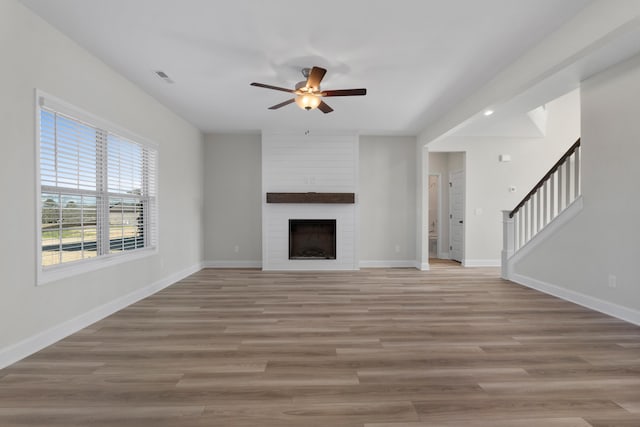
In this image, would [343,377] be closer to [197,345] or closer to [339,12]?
[197,345]

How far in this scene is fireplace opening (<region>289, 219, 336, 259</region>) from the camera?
6281 mm

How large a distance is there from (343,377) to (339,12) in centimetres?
270

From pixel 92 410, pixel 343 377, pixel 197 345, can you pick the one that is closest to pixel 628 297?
pixel 343 377

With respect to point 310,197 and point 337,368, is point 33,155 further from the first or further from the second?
point 310,197

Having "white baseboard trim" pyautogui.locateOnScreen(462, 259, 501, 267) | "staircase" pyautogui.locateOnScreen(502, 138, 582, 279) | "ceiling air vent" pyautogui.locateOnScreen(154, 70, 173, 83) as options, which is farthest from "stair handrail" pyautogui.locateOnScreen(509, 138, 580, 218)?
"ceiling air vent" pyautogui.locateOnScreen(154, 70, 173, 83)

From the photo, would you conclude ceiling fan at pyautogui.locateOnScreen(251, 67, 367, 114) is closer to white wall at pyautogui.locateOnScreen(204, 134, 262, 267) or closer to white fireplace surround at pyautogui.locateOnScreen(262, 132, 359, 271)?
white fireplace surround at pyautogui.locateOnScreen(262, 132, 359, 271)

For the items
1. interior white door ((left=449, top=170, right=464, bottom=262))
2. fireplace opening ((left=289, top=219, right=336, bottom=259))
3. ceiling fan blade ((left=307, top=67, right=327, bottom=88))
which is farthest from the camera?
interior white door ((left=449, top=170, right=464, bottom=262))

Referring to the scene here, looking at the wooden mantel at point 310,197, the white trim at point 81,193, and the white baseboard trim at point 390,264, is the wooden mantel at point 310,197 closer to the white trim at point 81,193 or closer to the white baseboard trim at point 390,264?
the white baseboard trim at point 390,264

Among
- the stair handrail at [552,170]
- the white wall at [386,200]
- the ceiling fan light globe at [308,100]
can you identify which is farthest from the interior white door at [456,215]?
the ceiling fan light globe at [308,100]

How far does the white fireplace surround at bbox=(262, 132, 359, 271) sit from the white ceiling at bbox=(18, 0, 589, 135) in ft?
5.72

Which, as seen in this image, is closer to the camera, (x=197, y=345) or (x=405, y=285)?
(x=197, y=345)

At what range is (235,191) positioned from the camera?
20.8ft

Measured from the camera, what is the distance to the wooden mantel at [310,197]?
5.91 metres

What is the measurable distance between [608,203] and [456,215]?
3.80 m
